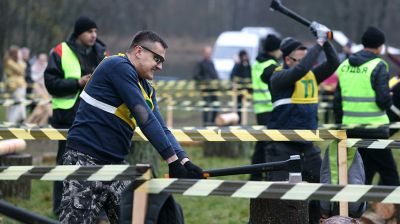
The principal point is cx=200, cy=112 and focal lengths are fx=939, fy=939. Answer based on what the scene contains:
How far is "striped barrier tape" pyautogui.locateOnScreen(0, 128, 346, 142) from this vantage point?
23.9 ft

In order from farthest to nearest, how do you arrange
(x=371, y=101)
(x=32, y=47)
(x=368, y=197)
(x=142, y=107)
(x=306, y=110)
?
(x=32, y=47)
(x=371, y=101)
(x=306, y=110)
(x=142, y=107)
(x=368, y=197)

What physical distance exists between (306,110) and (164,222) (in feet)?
14.6

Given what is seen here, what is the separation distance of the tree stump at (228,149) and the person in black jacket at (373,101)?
600 cm

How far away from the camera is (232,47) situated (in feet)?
105

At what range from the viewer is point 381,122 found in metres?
9.95

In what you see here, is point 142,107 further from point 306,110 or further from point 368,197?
point 306,110

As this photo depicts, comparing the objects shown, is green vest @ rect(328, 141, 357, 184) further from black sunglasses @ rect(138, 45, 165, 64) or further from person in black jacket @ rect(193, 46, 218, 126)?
person in black jacket @ rect(193, 46, 218, 126)

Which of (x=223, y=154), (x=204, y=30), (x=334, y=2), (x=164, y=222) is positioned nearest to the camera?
(x=164, y=222)

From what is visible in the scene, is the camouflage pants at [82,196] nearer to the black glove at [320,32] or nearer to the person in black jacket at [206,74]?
the black glove at [320,32]

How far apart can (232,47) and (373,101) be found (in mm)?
22289

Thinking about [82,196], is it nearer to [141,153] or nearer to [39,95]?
[141,153]

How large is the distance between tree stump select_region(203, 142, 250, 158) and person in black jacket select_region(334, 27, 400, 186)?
6.00 meters

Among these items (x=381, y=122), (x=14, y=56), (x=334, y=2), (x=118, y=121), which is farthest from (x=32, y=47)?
(x=118, y=121)

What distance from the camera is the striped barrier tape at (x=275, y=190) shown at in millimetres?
4633
